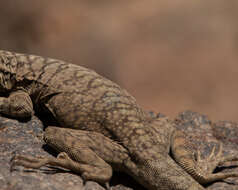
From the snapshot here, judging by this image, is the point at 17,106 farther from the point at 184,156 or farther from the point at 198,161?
the point at 198,161

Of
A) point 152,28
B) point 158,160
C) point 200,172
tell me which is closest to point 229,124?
point 200,172

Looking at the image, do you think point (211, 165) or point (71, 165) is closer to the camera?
point (71, 165)

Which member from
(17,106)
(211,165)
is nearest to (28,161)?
(17,106)

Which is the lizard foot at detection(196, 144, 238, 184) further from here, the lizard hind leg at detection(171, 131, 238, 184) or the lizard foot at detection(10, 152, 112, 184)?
the lizard foot at detection(10, 152, 112, 184)

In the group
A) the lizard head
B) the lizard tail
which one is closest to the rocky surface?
the lizard tail

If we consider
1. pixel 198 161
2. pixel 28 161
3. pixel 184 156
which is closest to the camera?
pixel 28 161

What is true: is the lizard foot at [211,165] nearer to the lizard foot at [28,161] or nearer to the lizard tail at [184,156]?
the lizard tail at [184,156]

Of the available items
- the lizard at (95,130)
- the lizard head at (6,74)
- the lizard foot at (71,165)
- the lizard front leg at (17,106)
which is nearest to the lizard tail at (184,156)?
→ the lizard at (95,130)
